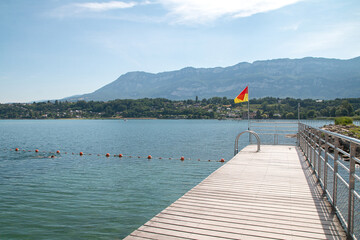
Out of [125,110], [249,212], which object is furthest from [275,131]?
[125,110]

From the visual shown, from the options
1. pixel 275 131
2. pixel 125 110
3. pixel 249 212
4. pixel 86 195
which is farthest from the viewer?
pixel 125 110

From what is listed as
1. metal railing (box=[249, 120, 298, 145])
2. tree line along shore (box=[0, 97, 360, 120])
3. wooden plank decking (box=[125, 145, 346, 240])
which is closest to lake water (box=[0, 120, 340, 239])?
wooden plank decking (box=[125, 145, 346, 240])

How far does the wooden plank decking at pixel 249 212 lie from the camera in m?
4.66

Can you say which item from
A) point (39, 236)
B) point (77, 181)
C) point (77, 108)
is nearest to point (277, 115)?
point (77, 181)

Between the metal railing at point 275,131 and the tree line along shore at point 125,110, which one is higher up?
the tree line along shore at point 125,110

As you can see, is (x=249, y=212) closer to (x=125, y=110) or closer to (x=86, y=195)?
(x=86, y=195)

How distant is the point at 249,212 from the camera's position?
565 cm

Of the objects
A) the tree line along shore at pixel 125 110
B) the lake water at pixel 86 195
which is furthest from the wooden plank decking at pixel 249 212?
the tree line along shore at pixel 125 110

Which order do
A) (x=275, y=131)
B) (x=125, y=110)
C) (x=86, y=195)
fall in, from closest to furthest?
(x=86, y=195) < (x=275, y=131) < (x=125, y=110)

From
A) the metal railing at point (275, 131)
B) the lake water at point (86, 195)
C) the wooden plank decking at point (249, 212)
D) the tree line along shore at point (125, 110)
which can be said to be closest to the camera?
the wooden plank decking at point (249, 212)

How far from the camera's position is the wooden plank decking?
466 centimetres

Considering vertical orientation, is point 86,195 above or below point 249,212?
below

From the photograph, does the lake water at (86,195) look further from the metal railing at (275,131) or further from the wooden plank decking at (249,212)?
the metal railing at (275,131)

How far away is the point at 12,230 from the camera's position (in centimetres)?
915
